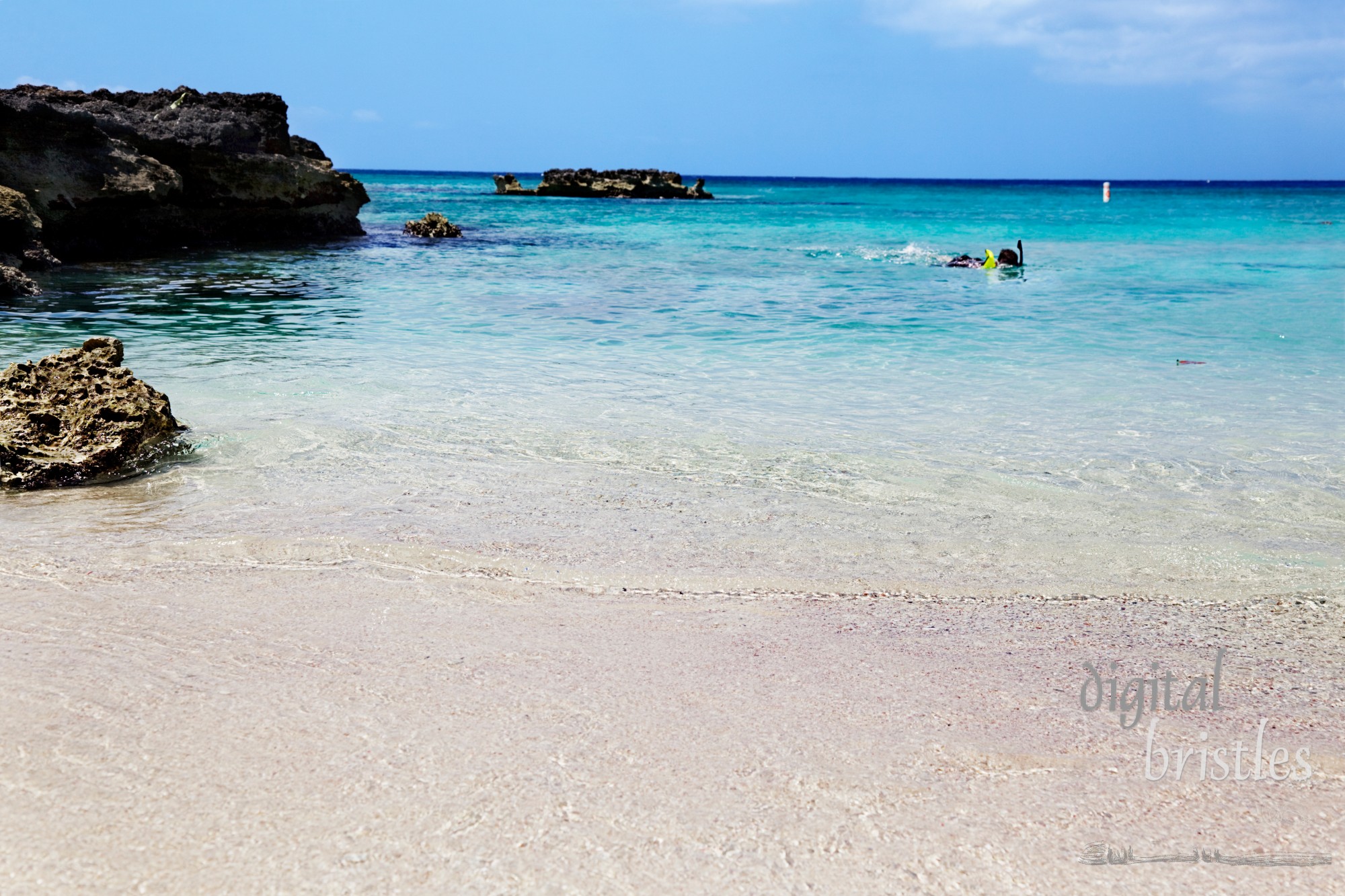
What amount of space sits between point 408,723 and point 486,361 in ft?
22.6

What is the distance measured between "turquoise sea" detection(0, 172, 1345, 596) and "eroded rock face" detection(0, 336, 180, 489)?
0.78ft

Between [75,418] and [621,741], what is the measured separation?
4402mm

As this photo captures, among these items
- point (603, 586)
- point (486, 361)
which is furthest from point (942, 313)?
point (603, 586)

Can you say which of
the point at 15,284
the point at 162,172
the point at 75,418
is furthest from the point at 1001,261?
the point at 75,418

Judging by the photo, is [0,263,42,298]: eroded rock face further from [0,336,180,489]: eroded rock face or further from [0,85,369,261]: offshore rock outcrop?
[0,336,180,489]: eroded rock face

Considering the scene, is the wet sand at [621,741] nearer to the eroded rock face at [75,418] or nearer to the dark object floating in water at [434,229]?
the eroded rock face at [75,418]

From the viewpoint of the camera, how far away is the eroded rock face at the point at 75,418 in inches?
198

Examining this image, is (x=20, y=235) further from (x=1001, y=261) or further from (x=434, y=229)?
(x=1001, y=261)

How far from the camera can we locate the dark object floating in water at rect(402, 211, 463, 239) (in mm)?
27219

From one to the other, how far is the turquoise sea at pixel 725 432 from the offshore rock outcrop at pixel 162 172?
187 cm

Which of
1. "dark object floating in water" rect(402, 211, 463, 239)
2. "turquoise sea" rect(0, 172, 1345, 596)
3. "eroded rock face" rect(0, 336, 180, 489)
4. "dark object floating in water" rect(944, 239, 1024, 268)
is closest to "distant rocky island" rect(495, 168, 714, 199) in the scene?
"dark object floating in water" rect(402, 211, 463, 239)

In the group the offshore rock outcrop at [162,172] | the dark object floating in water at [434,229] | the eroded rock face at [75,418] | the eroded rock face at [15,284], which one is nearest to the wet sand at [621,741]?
the eroded rock face at [75,418]

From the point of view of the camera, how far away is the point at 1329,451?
6145 mm

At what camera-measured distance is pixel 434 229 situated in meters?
27.3
